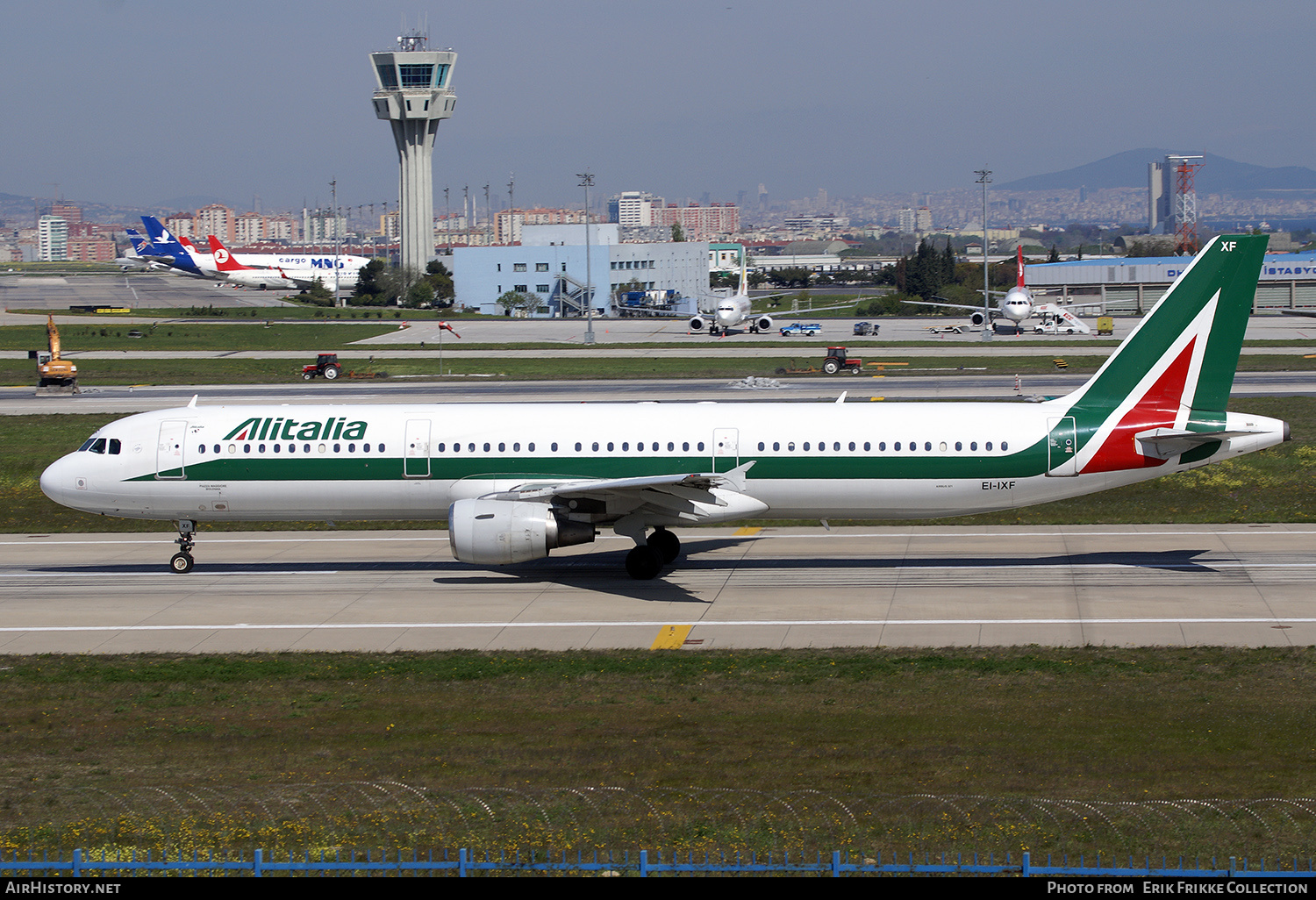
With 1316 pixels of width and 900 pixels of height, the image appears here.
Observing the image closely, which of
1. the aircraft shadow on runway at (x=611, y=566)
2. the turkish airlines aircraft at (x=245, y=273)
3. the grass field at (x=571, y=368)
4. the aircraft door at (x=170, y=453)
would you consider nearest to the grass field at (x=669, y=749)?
the aircraft shadow on runway at (x=611, y=566)

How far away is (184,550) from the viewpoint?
3128 centimetres

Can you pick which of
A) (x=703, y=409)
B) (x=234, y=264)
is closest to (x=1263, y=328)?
(x=703, y=409)

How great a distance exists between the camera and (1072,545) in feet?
108

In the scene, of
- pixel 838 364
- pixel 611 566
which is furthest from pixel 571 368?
pixel 611 566

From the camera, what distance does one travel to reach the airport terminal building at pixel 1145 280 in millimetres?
150125

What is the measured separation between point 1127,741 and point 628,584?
14335mm

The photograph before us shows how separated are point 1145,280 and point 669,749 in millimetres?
151808

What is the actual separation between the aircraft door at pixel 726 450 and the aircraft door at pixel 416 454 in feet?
24.0

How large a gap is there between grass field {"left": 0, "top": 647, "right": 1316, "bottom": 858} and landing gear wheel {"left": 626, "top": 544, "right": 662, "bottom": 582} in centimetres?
659

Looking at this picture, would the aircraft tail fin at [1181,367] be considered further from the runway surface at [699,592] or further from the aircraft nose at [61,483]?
the aircraft nose at [61,483]

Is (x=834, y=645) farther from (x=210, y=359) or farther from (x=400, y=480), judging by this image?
(x=210, y=359)

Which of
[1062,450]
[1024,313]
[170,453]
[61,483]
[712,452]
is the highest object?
[1024,313]

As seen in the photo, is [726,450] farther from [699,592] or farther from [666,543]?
[699,592]
